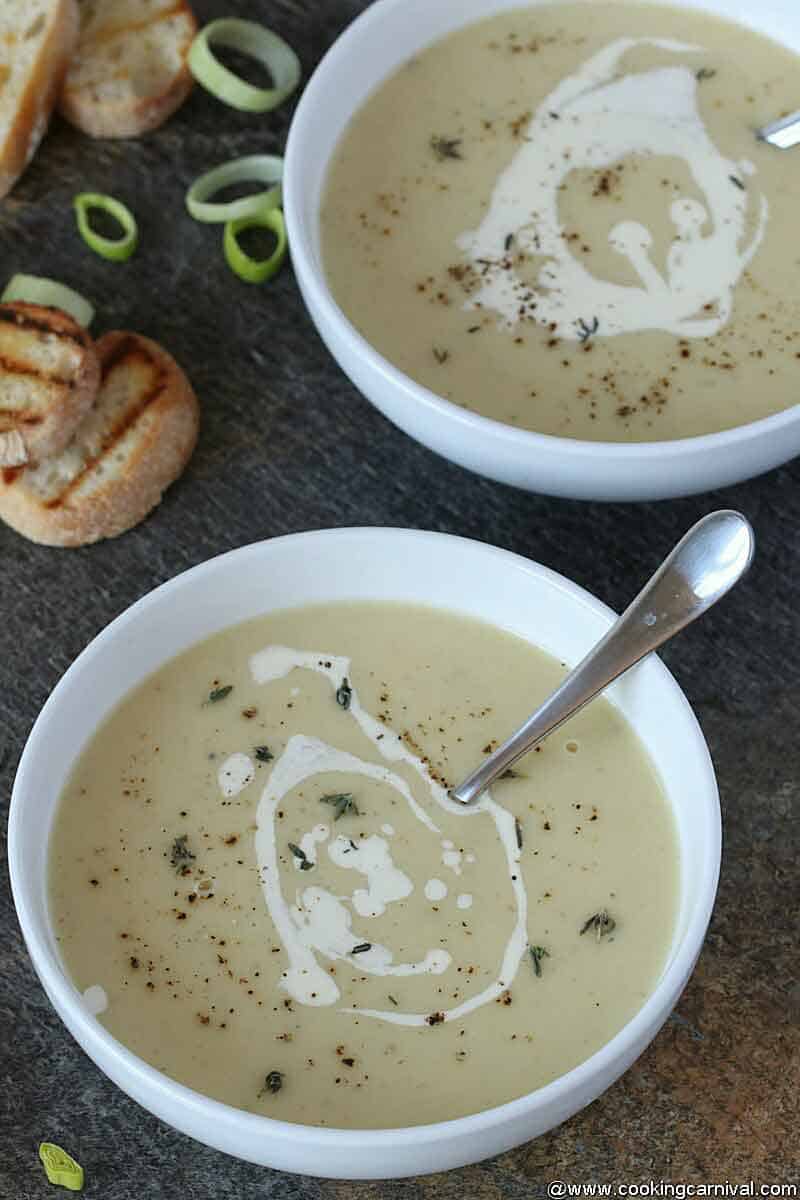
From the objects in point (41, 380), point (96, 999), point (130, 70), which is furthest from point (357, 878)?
point (130, 70)

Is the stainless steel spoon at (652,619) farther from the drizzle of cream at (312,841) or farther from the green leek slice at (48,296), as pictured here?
the green leek slice at (48,296)

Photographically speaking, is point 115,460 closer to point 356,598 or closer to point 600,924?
point 356,598

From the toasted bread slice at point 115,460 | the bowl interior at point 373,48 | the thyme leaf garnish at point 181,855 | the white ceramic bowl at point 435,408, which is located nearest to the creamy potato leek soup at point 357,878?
the thyme leaf garnish at point 181,855

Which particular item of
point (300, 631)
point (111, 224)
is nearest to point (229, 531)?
point (300, 631)

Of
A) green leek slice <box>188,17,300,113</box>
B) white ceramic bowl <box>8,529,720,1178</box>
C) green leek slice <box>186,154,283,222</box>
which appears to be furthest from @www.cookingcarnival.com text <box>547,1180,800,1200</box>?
green leek slice <box>188,17,300,113</box>

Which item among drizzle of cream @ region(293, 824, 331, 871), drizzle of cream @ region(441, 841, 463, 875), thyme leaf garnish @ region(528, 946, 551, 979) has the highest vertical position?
drizzle of cream @ region(441, 841, 463, 875)

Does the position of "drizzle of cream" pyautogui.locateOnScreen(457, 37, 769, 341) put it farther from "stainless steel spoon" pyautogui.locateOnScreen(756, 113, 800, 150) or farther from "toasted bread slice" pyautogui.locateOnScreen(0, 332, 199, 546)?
"toasted bread slice" pyautogui.locateOnScreen(0, 332, 199, 546)

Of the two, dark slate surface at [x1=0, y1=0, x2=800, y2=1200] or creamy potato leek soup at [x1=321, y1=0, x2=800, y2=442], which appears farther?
creamy potato leek soup at [x1=321, y1=0, x2=800, y2=442]
